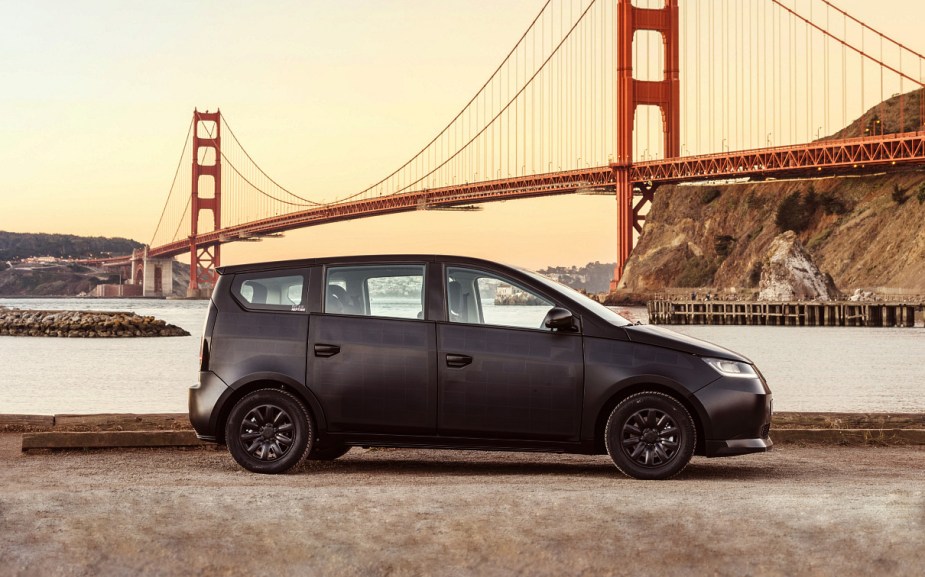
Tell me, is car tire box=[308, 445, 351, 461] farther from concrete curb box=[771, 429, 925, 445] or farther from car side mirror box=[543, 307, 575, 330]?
concrete curb box=[771, 429, 925, 445]

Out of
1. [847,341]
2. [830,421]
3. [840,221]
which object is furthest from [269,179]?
[830,421]

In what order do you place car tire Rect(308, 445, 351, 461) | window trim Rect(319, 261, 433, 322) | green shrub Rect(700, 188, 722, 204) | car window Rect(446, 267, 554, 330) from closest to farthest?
1. car window Rect(446, 267, 554, 330)
2. window trim Rect(319, 261, 433, 322)
3. car tire Rect(308, 445, 351, 461)
4. green shrub Rect(700, 188, 722, 204)

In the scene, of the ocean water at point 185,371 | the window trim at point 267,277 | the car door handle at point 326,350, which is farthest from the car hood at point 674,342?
the window trim at point 267,277

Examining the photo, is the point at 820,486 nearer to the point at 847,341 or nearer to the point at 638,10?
the point at 847,341

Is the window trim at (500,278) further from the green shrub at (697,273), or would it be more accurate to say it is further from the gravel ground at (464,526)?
the green shrub at (697,273)

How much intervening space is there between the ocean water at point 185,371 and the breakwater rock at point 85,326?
2.29 metres

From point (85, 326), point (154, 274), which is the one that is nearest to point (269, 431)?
point (85, 326)

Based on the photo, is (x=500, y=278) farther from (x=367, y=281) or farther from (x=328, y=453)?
(x=328, y=453)

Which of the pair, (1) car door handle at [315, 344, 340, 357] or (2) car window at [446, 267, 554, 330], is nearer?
(2) car window at [446, 267, 554, 330]

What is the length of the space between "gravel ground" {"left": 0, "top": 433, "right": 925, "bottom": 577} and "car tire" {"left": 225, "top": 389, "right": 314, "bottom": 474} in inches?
14.9

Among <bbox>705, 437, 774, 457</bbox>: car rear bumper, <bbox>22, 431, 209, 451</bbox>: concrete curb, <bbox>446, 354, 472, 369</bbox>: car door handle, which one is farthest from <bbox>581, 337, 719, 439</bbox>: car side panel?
<bbox>22, 431, 209, 451</bbox>: concrete curb

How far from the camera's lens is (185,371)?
39.8 metres

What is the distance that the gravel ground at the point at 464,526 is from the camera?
513 centimetres

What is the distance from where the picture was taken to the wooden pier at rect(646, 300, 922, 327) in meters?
84.5
